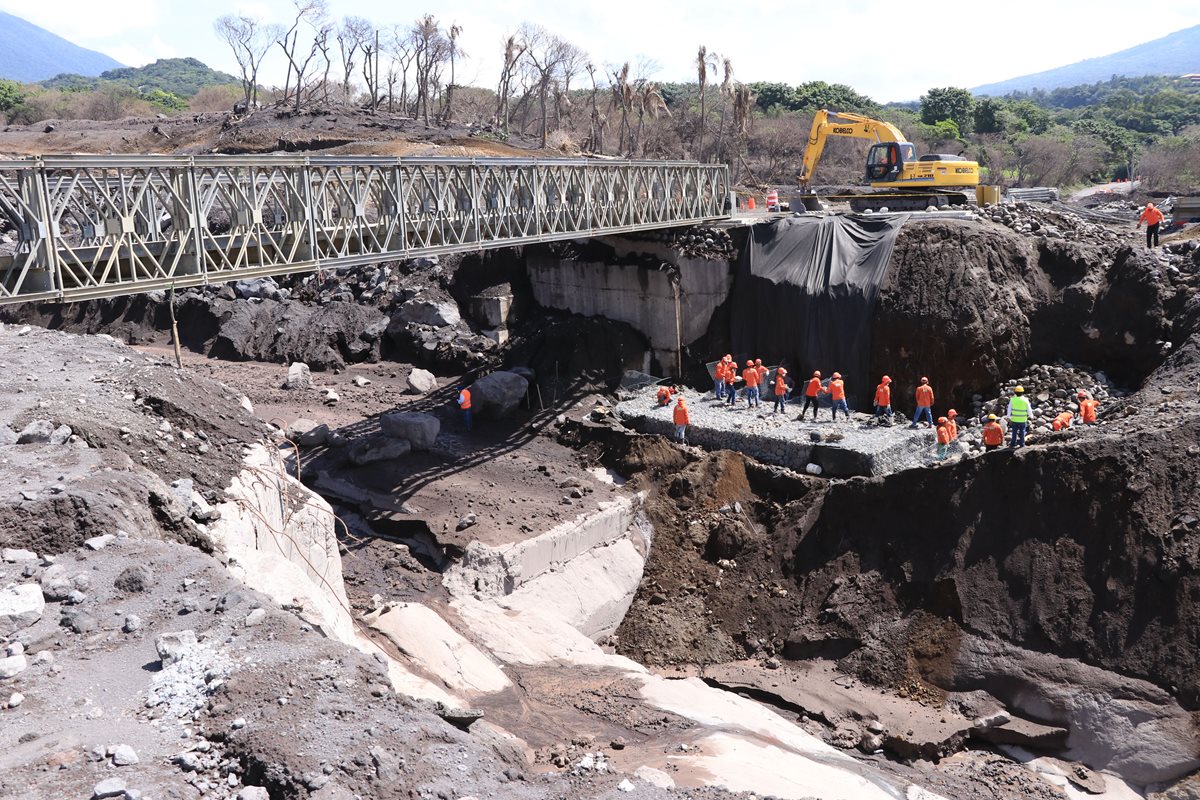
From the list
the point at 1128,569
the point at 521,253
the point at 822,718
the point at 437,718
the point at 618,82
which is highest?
the point at 618,82

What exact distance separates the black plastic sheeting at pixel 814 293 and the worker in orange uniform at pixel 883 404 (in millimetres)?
1906

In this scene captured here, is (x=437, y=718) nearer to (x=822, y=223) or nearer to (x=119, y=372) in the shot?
(x=119, y=372)

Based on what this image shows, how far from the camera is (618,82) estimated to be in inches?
1945

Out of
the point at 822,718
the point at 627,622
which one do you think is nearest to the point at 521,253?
the point at 627,622

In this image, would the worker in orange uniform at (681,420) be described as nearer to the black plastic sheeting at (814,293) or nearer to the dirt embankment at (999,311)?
the black plastic sheeting at (814,293)

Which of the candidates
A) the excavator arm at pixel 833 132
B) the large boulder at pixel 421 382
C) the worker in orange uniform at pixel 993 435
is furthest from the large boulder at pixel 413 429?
the excavator arm at pixel 833 132

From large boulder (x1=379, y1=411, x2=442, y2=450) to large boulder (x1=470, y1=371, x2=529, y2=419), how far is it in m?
2.43

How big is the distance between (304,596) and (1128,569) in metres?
12.4

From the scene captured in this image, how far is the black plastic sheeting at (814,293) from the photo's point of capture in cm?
2334

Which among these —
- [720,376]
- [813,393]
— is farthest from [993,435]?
[720,376]

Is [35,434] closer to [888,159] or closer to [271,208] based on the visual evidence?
[271,208]

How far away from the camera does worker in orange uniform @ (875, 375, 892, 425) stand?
819 inches

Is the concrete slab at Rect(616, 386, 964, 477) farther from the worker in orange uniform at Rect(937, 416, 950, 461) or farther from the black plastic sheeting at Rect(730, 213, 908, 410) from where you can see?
the black plastic sheeting at Rect(730, 213, 908, 410)

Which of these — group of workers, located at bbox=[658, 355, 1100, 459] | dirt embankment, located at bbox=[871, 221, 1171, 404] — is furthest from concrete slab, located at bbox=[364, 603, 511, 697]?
dirt embankment, located at bbox=[871, 221, 1171, 404]
